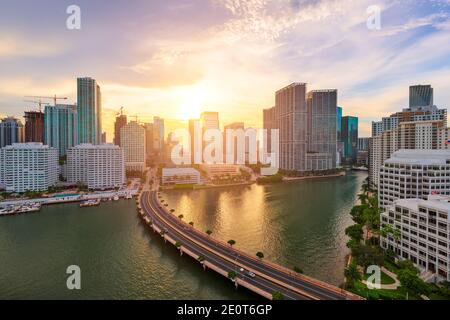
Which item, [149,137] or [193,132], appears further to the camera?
[149,137]

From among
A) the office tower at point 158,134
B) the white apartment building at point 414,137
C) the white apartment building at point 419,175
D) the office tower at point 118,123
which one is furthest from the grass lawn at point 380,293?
the office tower at point 158,134

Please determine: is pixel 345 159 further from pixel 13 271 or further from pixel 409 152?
pixel 13 271

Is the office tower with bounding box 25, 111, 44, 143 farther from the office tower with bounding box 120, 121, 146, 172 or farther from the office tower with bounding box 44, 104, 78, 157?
the office tower with bounding box 120, 121, 146, 172

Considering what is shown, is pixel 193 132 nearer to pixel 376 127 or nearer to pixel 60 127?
pixel 60 127

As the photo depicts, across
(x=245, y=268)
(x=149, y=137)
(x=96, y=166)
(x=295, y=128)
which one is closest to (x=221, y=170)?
(x=96, y=166)

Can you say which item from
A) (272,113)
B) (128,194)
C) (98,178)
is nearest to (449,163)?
(128,194)

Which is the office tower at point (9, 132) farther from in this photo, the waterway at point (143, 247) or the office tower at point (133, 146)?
the waterway at point (143, 247)
